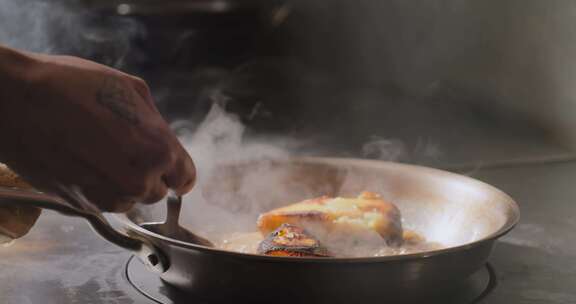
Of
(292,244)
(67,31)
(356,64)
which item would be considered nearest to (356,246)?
(292,244)

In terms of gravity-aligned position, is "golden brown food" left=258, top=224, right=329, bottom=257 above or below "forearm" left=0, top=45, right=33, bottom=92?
below

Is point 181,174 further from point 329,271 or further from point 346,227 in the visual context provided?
point 346,227

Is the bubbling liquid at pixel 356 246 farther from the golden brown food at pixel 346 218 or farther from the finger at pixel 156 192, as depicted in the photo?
the finger at pixel 156 192

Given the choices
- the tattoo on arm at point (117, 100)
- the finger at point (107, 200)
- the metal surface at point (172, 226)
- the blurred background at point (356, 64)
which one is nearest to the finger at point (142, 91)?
the tattoo on arm at point (117, 100)

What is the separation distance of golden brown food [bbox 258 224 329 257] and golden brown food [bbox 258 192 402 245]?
110 millimetres

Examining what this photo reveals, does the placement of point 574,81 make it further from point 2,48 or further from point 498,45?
point 2,48

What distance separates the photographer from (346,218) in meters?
1.72

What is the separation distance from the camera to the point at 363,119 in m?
4.09

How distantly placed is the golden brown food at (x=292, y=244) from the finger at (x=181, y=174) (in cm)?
27

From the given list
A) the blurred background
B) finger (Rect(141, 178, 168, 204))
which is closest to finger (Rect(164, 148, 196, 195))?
finger (Rect(141, 178, 168, 204))

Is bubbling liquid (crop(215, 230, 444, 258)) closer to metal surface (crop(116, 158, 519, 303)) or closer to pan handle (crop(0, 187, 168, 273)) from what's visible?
metal surface (crop(116, 158, 519, 303))

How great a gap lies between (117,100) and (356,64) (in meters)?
3.23

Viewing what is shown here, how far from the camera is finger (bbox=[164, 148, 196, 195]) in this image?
4.17 ft

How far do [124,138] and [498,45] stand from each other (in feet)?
8.71
